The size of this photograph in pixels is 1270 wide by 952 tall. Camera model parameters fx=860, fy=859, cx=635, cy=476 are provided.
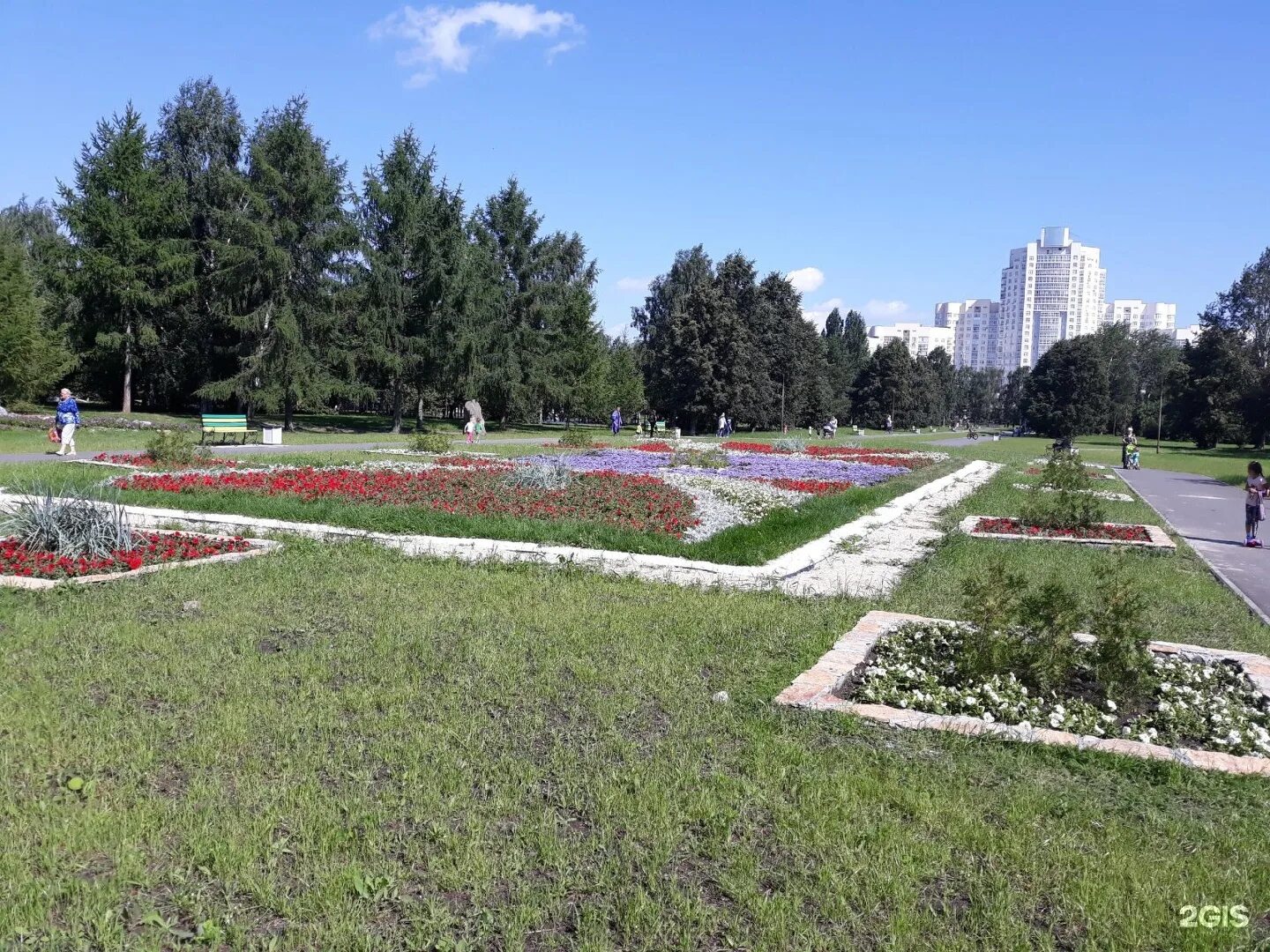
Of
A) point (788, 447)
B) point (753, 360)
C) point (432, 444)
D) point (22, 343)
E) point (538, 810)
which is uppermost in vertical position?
point (753, 360)

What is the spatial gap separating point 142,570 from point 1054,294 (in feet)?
654

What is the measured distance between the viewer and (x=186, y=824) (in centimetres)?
312

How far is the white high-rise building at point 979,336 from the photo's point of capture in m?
191

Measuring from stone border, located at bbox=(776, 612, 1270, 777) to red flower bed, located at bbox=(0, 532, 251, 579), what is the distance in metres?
5.85

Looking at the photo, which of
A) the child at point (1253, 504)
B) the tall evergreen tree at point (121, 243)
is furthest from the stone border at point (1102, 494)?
the tall evergreen tree at point (121, 243)

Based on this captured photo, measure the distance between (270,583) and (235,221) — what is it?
3314cm

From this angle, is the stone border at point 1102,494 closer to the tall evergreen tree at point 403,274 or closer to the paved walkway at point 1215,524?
the paved walkway at point 1215,524

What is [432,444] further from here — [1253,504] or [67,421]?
[1253,504]

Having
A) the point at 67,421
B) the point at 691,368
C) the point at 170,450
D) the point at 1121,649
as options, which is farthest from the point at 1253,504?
the point at 691,368

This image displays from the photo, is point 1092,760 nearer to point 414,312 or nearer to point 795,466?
point 795,466

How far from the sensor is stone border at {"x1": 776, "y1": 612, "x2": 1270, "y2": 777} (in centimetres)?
396

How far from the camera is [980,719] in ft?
14.5

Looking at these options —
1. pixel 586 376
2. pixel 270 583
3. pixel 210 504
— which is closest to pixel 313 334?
pixel 586 376

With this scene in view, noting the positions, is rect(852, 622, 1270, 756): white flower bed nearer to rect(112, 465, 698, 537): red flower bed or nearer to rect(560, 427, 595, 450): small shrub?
rect(112, 465, 698, 537): red flower bed
